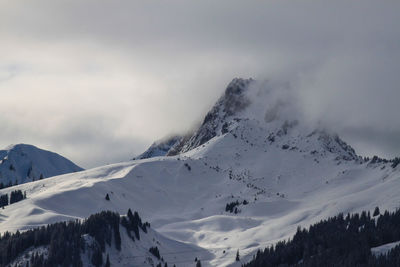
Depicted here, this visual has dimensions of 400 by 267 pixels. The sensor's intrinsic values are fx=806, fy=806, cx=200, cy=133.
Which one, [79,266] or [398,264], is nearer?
[398,264]

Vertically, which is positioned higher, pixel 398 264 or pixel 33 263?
pixel 33 263

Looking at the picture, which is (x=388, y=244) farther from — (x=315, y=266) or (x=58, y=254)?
(x=58, y=254)

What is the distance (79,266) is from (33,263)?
11085 mm

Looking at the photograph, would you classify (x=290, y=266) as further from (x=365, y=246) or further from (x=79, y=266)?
(x=79, y=266)

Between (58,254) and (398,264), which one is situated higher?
(58,254)

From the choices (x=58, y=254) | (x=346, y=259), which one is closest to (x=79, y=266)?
(x=58, y=254)

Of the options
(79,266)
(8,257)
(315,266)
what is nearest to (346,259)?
(315,266)

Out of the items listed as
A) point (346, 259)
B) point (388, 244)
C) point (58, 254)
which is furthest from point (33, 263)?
point (388, 244)

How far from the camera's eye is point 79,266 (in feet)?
646

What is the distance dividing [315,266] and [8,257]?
7516 cm

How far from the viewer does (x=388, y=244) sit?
200 meters

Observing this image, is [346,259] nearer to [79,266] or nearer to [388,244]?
[388,244]

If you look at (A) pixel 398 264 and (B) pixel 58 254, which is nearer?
(A) pixel 398 264

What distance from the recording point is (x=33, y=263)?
19550 centimetres
